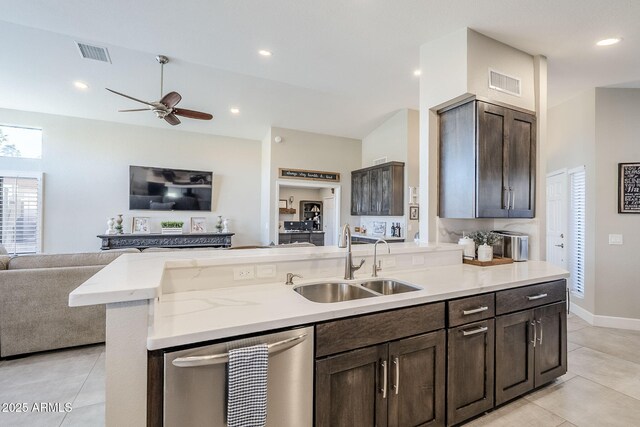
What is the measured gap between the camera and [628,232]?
355 centimetres

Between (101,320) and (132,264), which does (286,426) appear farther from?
(101,320)

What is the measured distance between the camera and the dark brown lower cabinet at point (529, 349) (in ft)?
6.48

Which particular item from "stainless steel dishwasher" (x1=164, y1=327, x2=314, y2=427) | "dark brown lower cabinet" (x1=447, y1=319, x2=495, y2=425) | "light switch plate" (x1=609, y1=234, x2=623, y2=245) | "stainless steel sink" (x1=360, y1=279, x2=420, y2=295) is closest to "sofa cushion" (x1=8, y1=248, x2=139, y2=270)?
"stainless steel dishwasher" (x1=164, y1=327, x2=314, y2=427)

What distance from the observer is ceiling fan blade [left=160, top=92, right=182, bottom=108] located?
3.75 m

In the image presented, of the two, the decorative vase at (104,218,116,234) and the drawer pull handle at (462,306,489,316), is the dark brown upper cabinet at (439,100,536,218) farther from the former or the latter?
the decorative vase at (104,218,116,234)

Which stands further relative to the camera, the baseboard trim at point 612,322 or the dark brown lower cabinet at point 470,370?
the baseboard trim at point 612,322

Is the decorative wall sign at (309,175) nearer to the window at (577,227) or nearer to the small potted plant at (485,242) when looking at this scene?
the small potted plant at (485,242)

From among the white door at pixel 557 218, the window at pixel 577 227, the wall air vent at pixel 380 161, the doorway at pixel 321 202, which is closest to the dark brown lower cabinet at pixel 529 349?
the window at pixel 577 227

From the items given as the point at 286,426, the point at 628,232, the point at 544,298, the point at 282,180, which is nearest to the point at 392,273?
the point at 544,298

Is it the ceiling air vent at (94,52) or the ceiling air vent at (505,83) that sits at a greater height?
the ceiling air vent at (94,52)

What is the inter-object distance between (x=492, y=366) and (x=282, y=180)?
5.29m

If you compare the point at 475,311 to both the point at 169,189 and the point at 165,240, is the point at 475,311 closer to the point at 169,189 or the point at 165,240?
the point at 165,240

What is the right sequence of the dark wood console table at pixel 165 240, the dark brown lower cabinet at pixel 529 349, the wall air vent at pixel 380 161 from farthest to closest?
the wall air vent at pixel 380 161
the dark wood console table at pixel 165 240
the dark brown lower cabinet at pixel 529 349

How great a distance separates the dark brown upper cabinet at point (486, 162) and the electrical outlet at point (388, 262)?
0.90 m
